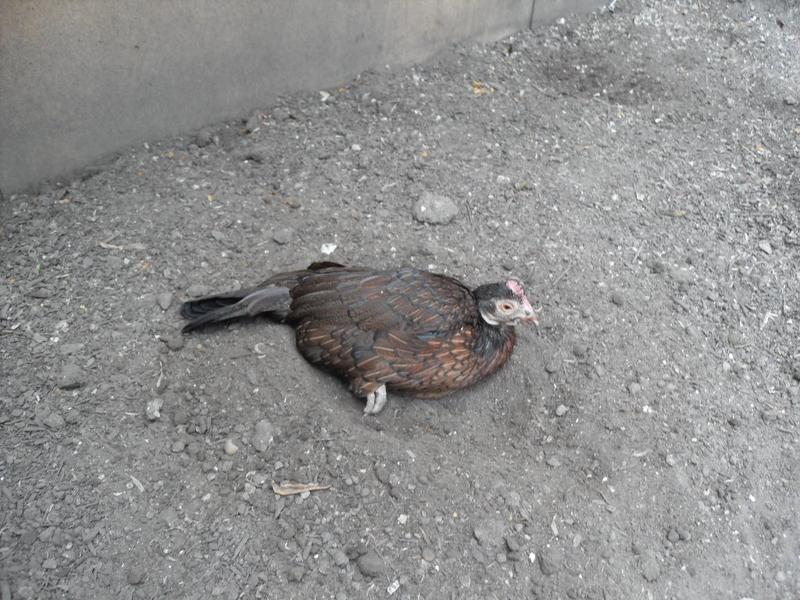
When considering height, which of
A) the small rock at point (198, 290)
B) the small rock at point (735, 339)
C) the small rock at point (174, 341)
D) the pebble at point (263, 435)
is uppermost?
the small rock at point (174, 341)

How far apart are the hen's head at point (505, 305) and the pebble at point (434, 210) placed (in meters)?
0.92

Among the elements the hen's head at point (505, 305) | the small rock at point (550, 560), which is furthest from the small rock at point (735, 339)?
the small rock at point (550, 560)

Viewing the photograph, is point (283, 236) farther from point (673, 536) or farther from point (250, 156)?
point (673, 536)

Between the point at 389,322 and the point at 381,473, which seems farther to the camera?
the point at 389,322

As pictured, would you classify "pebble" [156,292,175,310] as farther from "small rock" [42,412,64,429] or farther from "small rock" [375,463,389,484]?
"small rock" [375,463,389,484]

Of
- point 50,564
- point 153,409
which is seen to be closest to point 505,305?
point 153,409

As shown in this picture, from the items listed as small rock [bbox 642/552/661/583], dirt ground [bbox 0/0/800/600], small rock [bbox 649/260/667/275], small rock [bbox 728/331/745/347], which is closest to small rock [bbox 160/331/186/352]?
dirt ground [bbox 0/0/800/600]

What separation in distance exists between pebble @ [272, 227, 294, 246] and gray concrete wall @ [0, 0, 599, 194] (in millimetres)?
1045

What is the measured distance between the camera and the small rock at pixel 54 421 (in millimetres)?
2770

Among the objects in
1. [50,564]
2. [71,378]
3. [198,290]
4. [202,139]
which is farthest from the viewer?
[202,139]

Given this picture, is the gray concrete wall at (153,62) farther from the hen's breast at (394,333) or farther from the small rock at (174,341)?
the hen's breast at (394,333)

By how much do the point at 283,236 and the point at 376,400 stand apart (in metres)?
1.22

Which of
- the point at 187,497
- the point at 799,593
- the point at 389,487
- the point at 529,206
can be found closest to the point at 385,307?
the point at 389,487

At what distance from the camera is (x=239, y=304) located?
3.12 metres
